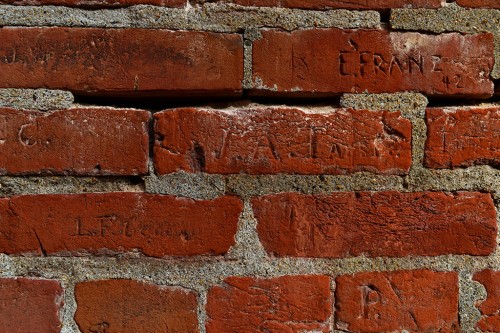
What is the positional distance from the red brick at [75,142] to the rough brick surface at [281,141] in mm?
37

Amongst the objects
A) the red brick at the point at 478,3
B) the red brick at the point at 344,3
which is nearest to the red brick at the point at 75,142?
the red brick at the point at 344,3

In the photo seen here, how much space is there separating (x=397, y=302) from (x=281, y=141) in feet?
1.02

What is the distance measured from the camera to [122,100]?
0.71m

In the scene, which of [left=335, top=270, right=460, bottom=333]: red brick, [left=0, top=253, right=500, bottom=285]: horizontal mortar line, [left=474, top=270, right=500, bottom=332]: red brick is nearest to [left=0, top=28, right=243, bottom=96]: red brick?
[left=0, top=253, right=500, bottom=285]: horizontal mortar line

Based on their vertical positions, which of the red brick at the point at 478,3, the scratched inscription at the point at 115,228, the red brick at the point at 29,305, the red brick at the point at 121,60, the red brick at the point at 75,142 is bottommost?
the red brick at the point at 29,305

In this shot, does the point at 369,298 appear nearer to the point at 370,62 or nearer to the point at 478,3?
the point at 370,62

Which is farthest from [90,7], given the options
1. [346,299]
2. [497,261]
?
[497,261]

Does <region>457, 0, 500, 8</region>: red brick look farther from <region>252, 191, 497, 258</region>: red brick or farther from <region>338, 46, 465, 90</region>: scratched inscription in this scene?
<region>252, 191, 497, 258</region>: red brick

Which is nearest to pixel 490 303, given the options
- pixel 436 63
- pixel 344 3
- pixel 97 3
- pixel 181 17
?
pixel 436 63

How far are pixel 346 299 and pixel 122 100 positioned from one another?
1.52ft

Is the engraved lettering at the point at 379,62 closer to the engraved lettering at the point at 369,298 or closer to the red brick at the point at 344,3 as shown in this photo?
the red brick at the point at 344,3

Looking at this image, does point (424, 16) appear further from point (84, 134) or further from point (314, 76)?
point (84, 134)

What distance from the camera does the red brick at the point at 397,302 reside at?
719 millimetres

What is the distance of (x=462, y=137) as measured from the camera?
0.72 metres
